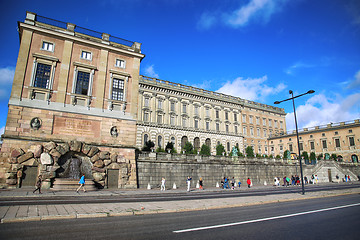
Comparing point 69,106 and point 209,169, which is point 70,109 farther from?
point 209,169

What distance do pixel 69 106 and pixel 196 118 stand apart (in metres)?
38.7

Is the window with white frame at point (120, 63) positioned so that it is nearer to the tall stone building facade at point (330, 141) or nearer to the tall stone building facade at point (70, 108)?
the tall stone building facade at point (70, 108)

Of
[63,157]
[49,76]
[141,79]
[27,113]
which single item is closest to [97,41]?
[49,76]

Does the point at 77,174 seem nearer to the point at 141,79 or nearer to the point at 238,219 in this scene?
the point at 238,219

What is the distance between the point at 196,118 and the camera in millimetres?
58188

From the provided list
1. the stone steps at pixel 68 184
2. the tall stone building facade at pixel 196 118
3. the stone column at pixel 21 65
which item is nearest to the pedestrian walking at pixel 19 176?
the stone steps at pixel 68 184

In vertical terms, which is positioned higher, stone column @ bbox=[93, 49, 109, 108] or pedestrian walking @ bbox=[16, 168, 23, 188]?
stone column @ bbox=[93, 49, 109, 108]

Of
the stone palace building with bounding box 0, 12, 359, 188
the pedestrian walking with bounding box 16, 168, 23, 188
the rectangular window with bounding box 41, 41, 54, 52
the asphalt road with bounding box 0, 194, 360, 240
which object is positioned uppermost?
the rectangular window with bounding box 41, 41, 54, 52

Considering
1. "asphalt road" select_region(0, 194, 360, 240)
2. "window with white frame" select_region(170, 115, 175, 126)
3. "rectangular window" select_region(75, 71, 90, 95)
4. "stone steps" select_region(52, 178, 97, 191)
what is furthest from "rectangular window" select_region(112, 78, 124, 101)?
"window with white frame" select_region(170, 115, 175, 126)

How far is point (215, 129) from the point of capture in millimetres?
61281

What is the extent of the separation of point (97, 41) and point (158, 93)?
27113 mm

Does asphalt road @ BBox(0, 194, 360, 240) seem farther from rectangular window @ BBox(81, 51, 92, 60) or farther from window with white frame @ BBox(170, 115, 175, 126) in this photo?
window with white frame @ BBox(170, 115, 175, 126)

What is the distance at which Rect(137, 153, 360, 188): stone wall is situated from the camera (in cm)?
2831

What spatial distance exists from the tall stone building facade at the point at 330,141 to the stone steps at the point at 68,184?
184 feet
